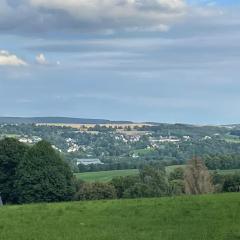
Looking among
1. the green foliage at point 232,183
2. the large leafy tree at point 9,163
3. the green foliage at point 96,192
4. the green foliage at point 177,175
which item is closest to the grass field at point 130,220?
the green foliage at point 96,192

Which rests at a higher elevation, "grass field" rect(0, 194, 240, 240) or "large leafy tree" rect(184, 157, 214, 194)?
"grass field" rect(0, 194, 240, 240)

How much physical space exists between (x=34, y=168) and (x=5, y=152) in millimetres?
4806

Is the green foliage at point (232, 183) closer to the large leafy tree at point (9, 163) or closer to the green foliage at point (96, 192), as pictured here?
the green foliage at point (96, 192)

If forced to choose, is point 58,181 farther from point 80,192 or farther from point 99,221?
point 99,221

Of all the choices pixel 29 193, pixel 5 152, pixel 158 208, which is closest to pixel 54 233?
pixel 158 208

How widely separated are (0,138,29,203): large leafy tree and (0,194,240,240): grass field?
102ft

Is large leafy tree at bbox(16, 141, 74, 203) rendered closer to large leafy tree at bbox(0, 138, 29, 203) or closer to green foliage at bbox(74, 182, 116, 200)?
green foliage at bbox(74, 182, 116, 200)

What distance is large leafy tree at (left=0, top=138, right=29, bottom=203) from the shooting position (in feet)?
189

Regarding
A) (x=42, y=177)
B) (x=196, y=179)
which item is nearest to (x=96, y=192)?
(x=42, y=177)

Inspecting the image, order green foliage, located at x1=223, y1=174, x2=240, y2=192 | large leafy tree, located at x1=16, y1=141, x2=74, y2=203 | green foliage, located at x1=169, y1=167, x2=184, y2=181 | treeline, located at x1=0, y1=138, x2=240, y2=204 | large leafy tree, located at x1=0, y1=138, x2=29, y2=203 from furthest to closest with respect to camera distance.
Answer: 1. green foliage, located at x1=169, y1=167, x2=184, y2=181
2. large leafy tree, located at x1=0, y1=138, x2=29, y2=203
3. green foliage, located at x1=223, y1=174, x2=240, y2=192
4. treeline, located at x1=0, y1=138, x2=240, y2=204
5. large leafy tree, located at x1=16, y1=141, x2=74, y2=203

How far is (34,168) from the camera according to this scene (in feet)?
182

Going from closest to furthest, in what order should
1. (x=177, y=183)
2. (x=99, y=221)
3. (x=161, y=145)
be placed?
(x=99, y=221), (x=177, y=183), (x=161, y=145)

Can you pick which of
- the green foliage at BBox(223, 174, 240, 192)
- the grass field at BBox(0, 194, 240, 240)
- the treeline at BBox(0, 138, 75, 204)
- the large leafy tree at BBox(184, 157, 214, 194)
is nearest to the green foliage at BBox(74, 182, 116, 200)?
the treeline at BBox(0, 138, 75, 204)

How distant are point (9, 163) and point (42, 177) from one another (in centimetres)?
537
